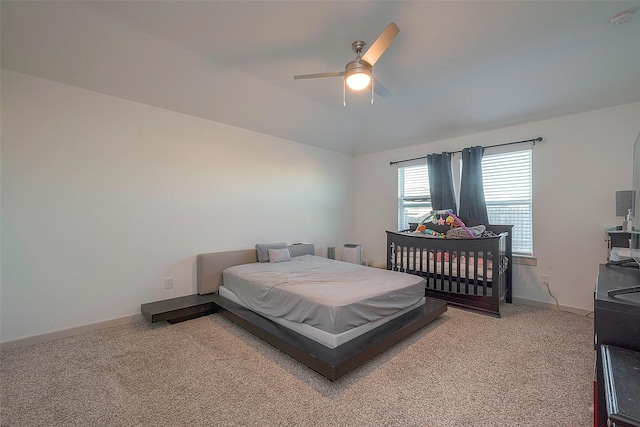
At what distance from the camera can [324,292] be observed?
2475mm

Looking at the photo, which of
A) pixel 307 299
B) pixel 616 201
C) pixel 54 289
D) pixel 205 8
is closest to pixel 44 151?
pixel 54 289

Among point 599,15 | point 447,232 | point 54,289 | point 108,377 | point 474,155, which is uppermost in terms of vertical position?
point 599,15

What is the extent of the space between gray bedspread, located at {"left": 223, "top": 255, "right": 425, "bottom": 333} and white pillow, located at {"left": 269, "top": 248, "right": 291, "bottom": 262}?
0.32 m

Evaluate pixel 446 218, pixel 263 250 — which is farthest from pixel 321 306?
pixel 446 218

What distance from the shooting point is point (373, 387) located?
76.7 inches

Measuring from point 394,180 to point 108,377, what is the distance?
4.82 meters

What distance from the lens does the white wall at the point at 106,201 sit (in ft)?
8.45

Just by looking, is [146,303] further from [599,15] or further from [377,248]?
[599,15]

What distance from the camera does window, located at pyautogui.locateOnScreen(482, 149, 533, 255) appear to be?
3822 mm

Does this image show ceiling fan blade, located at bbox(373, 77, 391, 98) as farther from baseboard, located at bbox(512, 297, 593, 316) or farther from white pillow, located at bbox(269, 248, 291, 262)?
baseboard, located at bbox(512, 297, 593, 316)

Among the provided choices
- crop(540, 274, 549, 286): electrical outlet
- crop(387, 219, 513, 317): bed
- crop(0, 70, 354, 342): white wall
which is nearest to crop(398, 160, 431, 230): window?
crop(387, 219, 513, 317): bed

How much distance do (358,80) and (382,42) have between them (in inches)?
13.8

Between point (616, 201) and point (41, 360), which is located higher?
point (616, 201)

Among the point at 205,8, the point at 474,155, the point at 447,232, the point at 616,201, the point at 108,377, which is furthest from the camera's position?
the point at 474,155
